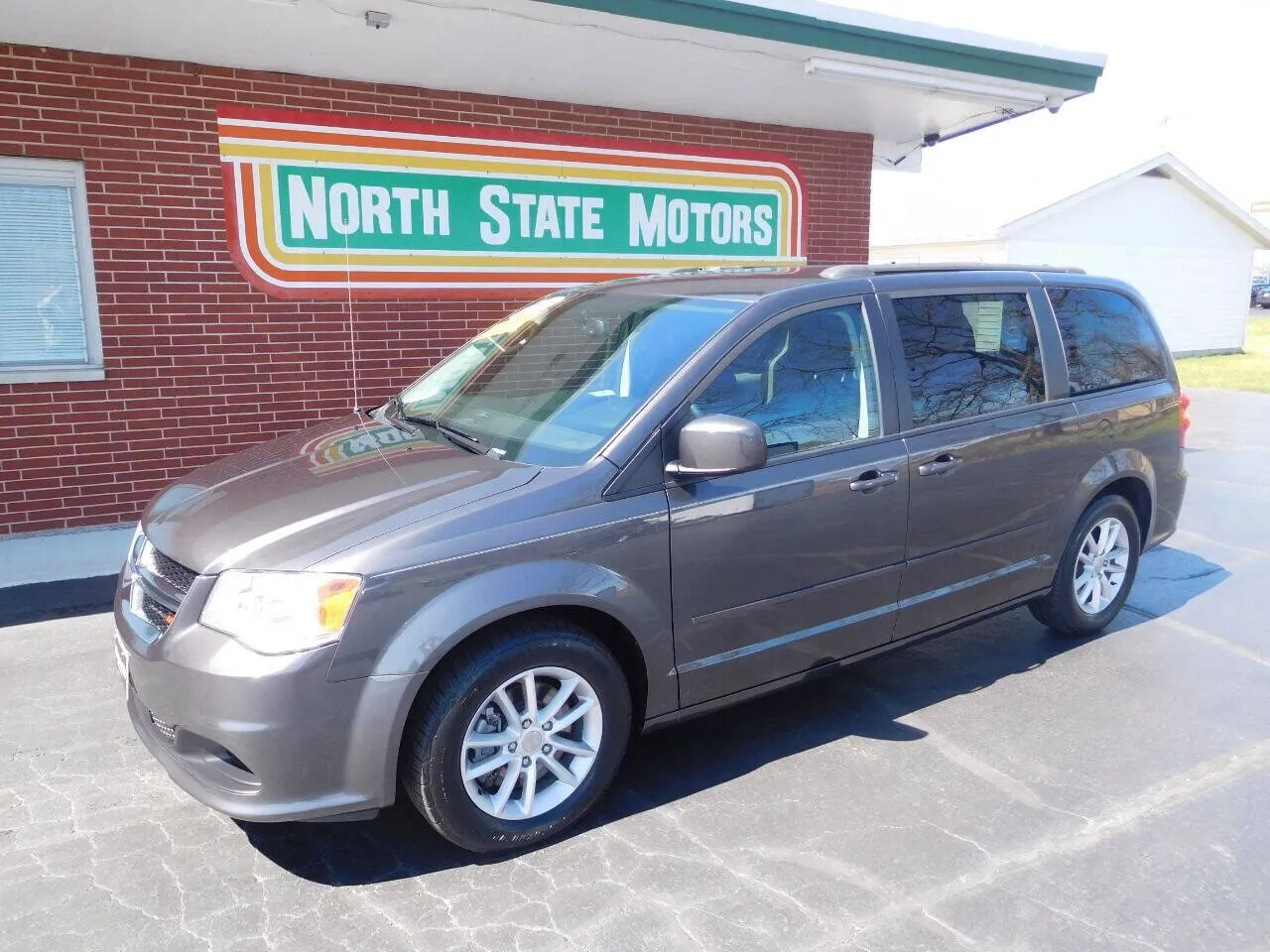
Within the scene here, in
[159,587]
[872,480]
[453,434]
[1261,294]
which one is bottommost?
[159,587]

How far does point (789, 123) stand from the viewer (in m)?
8.79

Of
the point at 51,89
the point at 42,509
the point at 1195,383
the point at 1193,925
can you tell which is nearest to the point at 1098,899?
the point at 1193,925

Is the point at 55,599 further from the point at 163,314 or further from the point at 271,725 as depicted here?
the point at 271,725

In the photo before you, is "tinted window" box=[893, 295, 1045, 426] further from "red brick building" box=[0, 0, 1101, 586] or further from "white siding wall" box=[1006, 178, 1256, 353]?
"white siding wall" box=[1006, 178, 1256, 353]

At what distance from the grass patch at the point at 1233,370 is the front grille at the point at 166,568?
16264 mm

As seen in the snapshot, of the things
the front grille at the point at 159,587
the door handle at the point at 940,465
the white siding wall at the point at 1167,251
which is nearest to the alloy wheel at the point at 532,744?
the front grille at the point at 159,587

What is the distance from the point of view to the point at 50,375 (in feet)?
20.2

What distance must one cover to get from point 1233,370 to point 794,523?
62.5 feet

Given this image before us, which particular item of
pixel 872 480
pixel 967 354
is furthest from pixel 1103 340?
pixel 872 480

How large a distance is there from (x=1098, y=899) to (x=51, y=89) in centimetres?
688

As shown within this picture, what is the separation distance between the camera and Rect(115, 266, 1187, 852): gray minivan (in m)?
2.86

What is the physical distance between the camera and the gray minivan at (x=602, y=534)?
9.39ft

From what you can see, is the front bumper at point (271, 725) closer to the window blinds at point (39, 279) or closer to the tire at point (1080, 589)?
the tire at point (1080, 589)

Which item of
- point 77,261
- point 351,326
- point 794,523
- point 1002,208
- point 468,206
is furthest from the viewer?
point 1002,208
